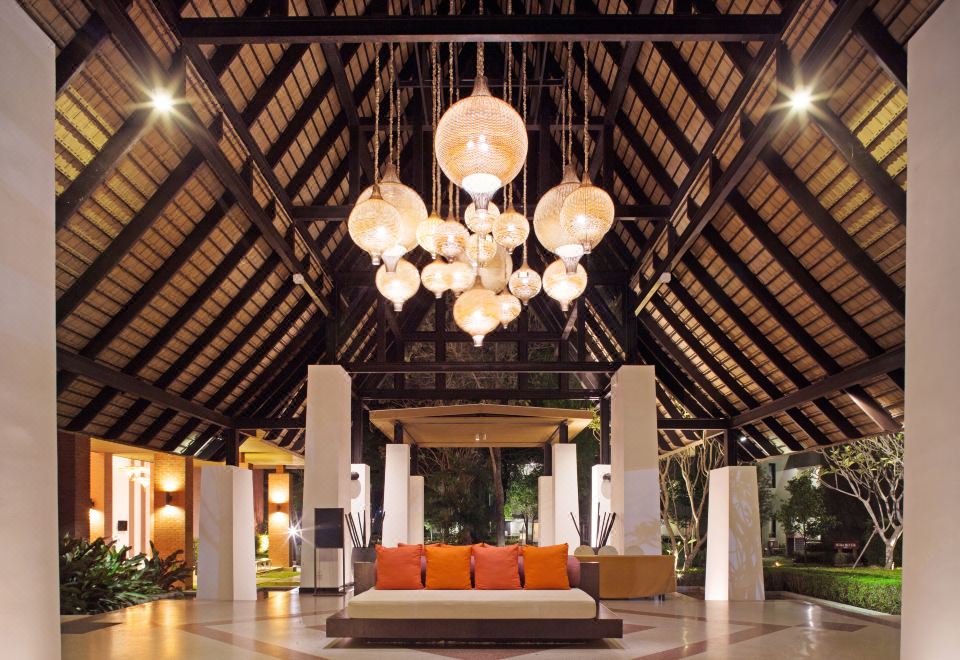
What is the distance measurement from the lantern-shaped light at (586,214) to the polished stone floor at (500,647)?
3.17m

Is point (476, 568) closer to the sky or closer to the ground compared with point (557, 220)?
closer to the ground

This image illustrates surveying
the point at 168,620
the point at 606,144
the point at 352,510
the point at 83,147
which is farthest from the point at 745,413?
the point at 83,147

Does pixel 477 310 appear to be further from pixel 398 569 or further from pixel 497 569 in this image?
pixel 398 569

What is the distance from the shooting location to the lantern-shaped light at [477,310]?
676 centimetres

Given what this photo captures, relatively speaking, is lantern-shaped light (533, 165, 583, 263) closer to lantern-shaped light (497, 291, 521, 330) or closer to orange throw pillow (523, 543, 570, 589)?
lantern-shaped light (497, 291, 521, 330)

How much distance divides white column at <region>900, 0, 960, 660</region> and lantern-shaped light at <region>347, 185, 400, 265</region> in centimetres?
320

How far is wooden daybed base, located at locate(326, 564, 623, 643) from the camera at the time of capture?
265 inches

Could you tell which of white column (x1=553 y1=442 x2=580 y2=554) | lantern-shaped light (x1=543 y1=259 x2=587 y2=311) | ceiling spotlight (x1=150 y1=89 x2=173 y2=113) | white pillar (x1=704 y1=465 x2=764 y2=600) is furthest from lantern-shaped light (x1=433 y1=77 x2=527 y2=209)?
white column (x1=553 y1=442 x2=580 y2=554)

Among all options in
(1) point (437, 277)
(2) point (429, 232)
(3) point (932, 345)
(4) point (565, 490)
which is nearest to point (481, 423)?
(4) point (565, 490)

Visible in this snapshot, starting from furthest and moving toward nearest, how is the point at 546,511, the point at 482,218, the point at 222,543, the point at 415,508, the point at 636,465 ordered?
the point at 546,511
the point at 415,508
the point at 636,465
the point at 222,543
the point at 482,218

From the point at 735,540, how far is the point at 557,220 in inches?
285

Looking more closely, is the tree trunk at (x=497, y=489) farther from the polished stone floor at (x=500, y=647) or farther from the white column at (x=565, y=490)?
the polished stone floor at (x=500, y=647)

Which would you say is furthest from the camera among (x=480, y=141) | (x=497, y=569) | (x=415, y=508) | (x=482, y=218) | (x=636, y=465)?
(x=415, y=508)

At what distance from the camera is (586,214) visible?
566cm
